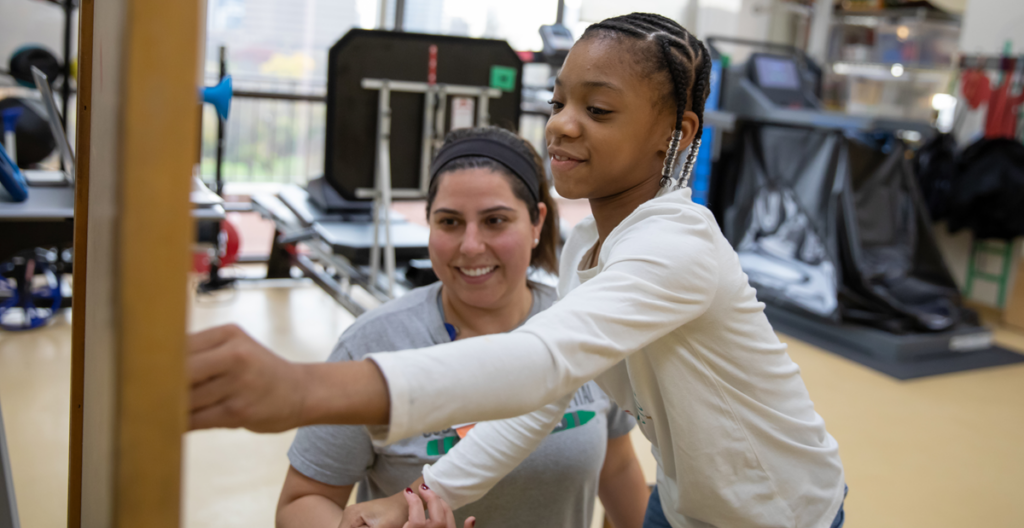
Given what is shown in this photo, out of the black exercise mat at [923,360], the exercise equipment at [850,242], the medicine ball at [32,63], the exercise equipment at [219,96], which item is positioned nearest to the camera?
the exercise equipment at [219,96]

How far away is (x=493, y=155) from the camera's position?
4.56 ft

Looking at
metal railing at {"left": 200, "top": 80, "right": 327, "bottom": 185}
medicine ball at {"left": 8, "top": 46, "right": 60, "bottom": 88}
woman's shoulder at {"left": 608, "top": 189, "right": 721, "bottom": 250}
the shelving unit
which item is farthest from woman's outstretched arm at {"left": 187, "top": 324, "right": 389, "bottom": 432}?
the shelving unit

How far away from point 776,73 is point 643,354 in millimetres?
4980

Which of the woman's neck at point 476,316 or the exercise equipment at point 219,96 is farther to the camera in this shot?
the woman's neck at point 476,316

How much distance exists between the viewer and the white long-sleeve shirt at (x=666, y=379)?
58cm

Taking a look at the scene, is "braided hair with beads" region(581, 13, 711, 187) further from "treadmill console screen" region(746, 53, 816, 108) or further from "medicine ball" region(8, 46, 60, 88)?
"treadmill console screen" region(746, 53, 816, 108)

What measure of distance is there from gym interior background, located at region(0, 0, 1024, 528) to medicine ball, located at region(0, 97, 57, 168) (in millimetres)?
12

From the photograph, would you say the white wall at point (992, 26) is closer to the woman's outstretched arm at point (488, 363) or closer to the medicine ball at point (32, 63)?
the woman's outstretched arm at point (488, 363)

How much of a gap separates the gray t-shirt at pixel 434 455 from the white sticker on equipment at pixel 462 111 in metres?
1.93

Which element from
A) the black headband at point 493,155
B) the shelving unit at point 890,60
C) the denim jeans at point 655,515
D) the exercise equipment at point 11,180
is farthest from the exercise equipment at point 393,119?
the shelving unit at point 890,60

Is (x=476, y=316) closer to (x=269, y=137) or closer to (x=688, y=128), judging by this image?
(x=688, y=128)

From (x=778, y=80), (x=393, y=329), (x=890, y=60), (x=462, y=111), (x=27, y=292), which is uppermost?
(x=890, y=60)

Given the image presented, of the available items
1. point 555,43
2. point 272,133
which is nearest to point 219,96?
point 555,43

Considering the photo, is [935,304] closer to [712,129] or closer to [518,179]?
[712,129]
